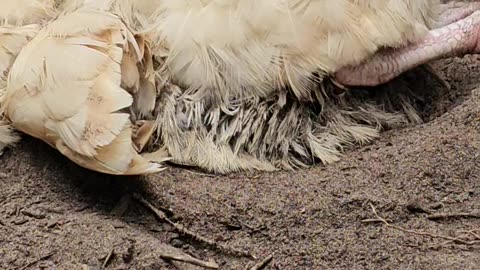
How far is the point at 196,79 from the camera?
6.93ft

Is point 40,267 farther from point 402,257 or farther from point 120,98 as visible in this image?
point 402,257

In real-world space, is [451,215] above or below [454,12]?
below

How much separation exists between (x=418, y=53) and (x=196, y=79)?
545 millimetres

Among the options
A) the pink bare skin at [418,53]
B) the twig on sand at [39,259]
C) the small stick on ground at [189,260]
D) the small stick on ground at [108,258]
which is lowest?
the twig on sand at [39,259]

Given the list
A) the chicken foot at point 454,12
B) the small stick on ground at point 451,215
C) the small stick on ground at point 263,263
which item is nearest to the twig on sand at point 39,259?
the small stick on ground at point 263,263

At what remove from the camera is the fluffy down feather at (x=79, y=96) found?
1.91 meters

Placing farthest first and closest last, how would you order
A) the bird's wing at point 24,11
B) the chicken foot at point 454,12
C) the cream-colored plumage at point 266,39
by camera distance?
the chicken foot at point 454,12, the bird's wing at point 24,11, the cream-colored plumage at point 266,39

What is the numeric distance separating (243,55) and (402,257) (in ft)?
2.01

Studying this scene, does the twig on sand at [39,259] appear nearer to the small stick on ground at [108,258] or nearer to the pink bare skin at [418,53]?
the small stick on ground at [108,258]

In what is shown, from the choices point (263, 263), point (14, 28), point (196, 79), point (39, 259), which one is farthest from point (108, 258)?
point (14, 28)

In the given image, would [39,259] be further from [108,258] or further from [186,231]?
[186,231]

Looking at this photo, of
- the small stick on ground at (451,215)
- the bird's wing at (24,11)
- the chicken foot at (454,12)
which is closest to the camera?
the small stick on ground at (451,215)

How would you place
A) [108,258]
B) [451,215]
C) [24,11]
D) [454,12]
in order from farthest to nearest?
[454,12]
[24,11]
[451,215]
[108,258]

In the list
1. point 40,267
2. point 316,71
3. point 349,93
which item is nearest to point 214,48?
point 316,71
